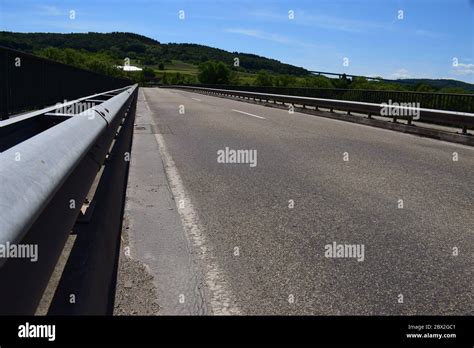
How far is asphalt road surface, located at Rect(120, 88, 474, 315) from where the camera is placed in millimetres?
3475

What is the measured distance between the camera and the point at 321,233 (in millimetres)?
4871

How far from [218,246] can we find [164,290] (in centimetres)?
108

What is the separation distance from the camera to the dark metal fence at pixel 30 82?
246 inches

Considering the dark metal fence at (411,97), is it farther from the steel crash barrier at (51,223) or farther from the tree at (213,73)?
the tree at (213,73)

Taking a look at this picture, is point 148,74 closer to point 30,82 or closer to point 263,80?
point 263,80

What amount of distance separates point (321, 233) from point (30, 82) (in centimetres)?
541

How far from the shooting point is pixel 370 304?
3.32 metres

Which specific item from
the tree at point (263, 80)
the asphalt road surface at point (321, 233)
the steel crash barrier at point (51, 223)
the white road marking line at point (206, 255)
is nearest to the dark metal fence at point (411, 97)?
the asphalt road surface at point (321, 233)

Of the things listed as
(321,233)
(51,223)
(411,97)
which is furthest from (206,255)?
(411,97)

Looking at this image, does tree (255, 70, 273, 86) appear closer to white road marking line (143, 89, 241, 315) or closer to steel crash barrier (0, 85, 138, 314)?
white road marking line (143, 89, 241, 315)
